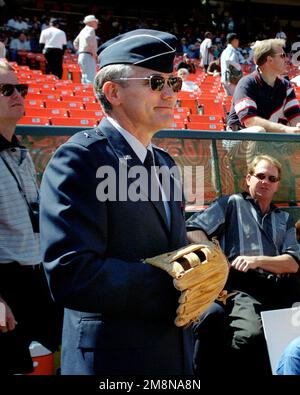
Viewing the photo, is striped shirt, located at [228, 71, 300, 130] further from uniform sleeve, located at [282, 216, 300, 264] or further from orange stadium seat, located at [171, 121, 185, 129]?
orange stadium seat, located at [171, 121, 185, 129]

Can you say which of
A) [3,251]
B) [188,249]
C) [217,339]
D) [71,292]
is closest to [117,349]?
[71,292]

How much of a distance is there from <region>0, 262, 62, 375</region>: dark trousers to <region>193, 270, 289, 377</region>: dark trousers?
0.93m

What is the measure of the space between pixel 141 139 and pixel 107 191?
0.22 metres

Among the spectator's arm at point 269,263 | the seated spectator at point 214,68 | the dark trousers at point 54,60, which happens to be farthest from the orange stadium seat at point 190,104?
the spectator's arm at point 269,263

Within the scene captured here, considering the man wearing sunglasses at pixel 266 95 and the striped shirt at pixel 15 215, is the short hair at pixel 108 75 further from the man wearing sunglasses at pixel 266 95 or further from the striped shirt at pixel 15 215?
the man wearing sunglasses at pixel 266 95

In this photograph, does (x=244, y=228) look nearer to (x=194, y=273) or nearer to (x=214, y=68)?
(x=194, y=273)

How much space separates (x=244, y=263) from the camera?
329 centimetres

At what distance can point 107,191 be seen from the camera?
1766mm

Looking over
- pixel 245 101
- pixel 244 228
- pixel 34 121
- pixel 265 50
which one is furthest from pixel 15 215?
pixel 34 121

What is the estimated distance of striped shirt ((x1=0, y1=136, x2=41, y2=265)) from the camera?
2.35m

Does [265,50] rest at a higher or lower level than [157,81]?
higher

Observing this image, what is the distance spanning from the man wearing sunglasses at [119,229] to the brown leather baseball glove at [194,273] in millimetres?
37

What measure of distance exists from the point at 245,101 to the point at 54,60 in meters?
9.55

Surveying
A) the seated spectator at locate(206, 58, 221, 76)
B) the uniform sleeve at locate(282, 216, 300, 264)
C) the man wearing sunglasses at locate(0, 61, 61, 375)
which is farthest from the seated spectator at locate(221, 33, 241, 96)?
the man wearing sunglasses at locate(0, 61, 61, 375)
